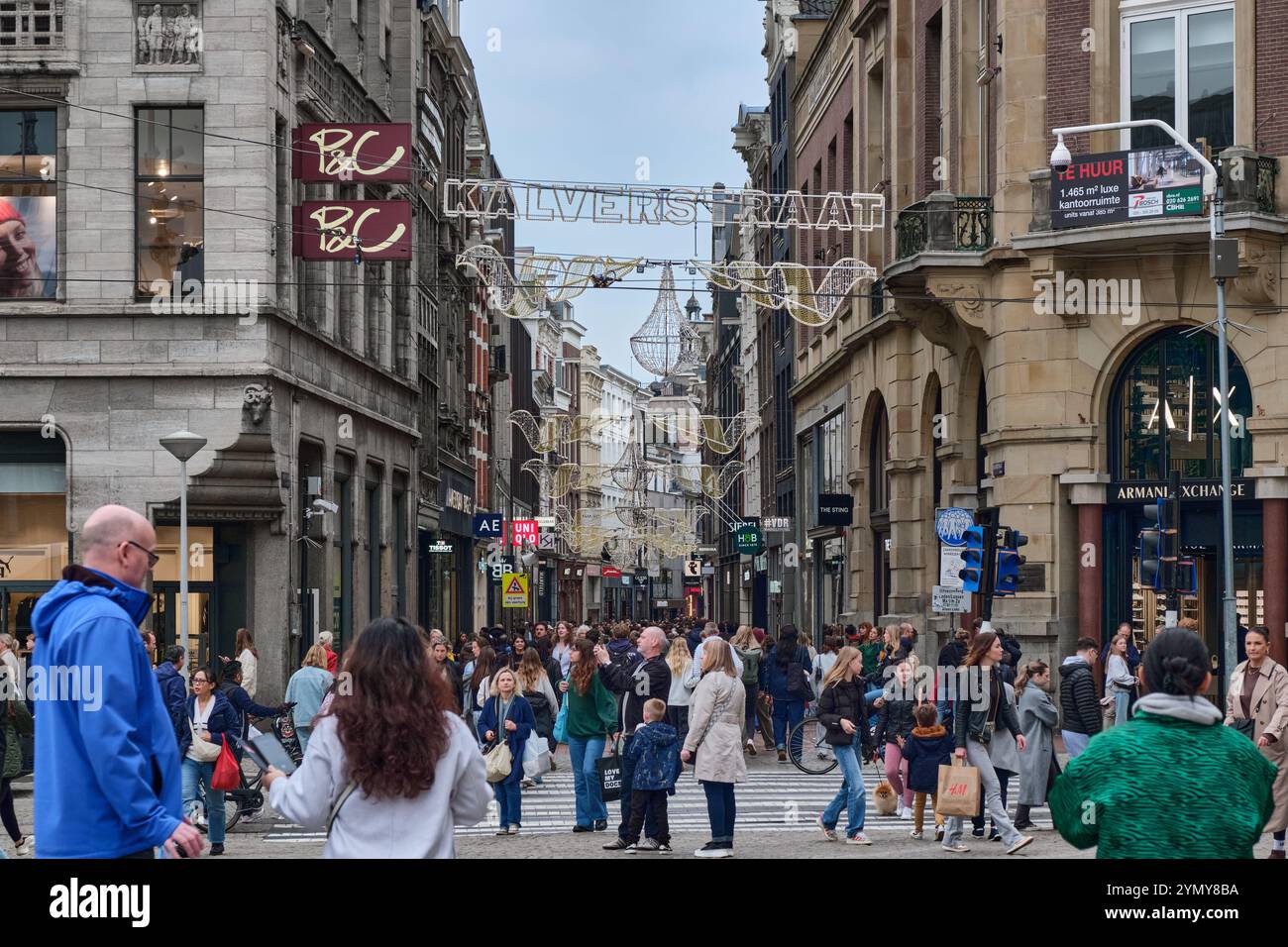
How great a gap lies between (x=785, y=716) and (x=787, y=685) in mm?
616

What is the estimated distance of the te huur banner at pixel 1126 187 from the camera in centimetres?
2789

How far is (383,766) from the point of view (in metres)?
5.98

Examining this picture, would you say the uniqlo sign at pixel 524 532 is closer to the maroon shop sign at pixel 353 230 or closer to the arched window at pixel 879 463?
the arched window at pixel 879 463

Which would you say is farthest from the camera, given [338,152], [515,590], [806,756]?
[515,590]

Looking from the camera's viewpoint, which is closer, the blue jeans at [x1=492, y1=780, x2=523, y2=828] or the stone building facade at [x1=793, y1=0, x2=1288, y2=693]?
the blue jeans at [x1=492, y1=780, x2=523, y2=828]

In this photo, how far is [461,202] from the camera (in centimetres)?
2741

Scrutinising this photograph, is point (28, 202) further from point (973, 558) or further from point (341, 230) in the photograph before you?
point (973, 558)

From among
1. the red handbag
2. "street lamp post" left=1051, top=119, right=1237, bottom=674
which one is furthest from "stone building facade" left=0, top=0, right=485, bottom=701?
the red handbag

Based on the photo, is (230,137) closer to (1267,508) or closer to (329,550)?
(329,550)

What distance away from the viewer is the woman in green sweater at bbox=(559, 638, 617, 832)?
18297 millimetres

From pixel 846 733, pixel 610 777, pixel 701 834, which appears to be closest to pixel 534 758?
pixel 610 777

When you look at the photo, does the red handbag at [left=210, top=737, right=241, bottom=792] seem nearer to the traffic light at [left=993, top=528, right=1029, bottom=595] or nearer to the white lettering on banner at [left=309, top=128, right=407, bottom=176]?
the traffic light at [left=993, top=528, right=1029, bottom=595]

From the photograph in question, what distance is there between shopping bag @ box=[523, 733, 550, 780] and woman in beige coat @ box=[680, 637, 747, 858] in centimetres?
289

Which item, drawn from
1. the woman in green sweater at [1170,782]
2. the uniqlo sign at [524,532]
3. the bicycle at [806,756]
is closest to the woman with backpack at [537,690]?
the bicycle at [806,756]
